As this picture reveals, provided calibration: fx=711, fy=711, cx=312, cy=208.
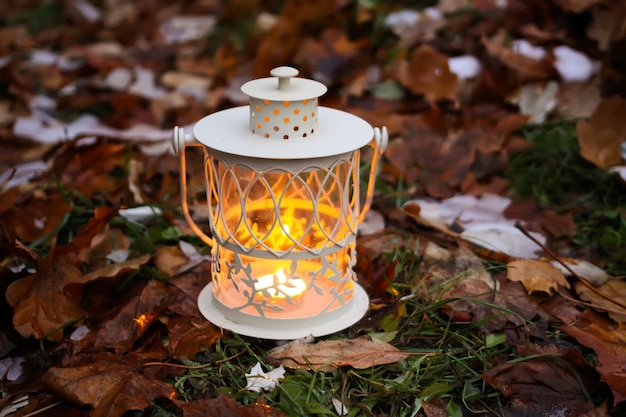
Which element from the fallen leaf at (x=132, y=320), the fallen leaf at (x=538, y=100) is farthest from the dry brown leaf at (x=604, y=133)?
the fallen leaf at (x=132, y=320)

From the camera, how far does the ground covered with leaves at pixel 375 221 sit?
4.91 ft

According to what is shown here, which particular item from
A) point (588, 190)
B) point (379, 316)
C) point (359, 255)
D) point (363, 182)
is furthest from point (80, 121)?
point (588, 190)

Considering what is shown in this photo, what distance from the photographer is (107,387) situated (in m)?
1.46

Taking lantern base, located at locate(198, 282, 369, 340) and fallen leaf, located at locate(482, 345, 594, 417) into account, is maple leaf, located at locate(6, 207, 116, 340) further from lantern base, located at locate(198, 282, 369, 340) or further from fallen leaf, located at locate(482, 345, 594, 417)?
fallen leaf, located at locate(482, 345, 594, 417)

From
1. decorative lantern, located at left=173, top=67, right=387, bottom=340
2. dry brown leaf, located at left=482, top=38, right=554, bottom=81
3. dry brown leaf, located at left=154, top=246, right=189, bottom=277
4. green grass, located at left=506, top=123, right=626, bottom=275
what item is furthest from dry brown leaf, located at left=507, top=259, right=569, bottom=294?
dry brown leaf, located at left=482, top=38, right=554, bottom=81

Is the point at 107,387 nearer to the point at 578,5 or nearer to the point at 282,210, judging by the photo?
the point at 282,210

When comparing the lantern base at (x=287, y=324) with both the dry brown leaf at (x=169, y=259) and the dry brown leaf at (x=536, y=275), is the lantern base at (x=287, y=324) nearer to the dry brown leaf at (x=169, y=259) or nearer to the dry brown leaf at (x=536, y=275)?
the dry brown leaf at (x=169, y=259)

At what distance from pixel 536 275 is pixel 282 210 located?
0.66 meters

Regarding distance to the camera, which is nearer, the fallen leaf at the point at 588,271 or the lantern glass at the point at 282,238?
the lantern glass at the point at 282,238

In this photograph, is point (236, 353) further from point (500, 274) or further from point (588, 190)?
point (588, 190)

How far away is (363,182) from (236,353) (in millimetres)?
921

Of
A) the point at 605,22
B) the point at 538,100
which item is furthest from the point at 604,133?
the point at 605,22

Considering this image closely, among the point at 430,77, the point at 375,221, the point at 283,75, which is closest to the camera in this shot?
the point at 283,75

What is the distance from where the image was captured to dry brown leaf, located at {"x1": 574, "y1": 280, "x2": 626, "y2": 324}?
5.53ft
